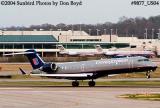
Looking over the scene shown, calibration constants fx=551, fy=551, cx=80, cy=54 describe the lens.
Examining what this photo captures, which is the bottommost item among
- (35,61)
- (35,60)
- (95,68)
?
(95,68)

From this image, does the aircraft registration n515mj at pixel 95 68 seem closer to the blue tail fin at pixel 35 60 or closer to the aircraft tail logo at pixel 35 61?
the blue tail fin at pixel 35 60

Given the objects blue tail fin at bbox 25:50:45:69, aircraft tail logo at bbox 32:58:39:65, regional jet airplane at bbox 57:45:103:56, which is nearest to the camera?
blue tail fin at bbox 25:50:45:69

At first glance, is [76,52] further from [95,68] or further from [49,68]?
[95,68]

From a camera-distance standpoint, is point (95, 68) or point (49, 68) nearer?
point (95, 68)

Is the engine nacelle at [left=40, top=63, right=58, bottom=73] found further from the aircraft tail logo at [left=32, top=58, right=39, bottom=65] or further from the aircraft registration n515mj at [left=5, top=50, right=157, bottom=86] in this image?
the aircraft tail logo at [left=32, top=58, right=39, bottom=65]

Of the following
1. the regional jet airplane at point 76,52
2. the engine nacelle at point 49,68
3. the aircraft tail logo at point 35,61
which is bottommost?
the regional jet airplane at point 76,52

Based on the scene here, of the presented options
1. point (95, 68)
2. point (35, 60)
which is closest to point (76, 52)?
point (35, 60)

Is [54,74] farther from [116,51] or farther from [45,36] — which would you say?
[45,36]

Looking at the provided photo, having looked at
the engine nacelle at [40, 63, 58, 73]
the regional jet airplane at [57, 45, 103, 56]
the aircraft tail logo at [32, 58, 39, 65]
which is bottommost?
the regional jet airplane at [57, 45, 103, 56]

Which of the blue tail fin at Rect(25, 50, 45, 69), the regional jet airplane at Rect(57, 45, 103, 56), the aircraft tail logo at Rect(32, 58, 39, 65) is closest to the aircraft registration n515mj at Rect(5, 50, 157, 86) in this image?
the blue tail fin at Rect(25, 50, 45, 69)

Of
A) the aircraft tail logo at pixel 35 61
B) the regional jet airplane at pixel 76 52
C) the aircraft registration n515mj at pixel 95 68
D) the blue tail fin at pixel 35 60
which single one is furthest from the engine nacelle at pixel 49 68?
the regional jet airplane at pixel 76 52

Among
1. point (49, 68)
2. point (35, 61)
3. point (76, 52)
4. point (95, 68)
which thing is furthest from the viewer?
point (76, 52)

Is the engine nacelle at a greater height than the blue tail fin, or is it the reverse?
the blue tail fin

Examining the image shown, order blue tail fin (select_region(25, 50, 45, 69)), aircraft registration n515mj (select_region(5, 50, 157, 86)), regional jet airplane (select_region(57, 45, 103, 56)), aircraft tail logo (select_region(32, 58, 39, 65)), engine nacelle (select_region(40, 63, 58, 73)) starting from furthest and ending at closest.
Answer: regional jet airplane (select_region(57, 45, 103, 56)) < aircraft tail logo (select_region(32, 58, 39, 65)) < blue tail fin (select_region(25, 50, 45, 69)) < engine nacelle (select_region(40, 63, 58, 73)) < aircraft registration n515mj (select_region(5, 50, 157, 86))
